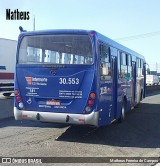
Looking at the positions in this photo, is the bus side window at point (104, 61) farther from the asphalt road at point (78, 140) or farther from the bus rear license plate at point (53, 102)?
the asphalt road at point (78, 140)

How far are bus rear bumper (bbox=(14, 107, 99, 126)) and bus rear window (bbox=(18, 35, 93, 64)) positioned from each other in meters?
1.48

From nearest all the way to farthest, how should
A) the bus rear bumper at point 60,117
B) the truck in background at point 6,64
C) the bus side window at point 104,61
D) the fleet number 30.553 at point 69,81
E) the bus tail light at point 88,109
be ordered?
the bus rear bumper at point 60,117, the bus tail light at point 88,109, the fleet number 30.553 at point 69,81, the bus side window at point 104,61, the truck in background at point 6,64

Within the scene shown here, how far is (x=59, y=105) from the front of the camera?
9781mm

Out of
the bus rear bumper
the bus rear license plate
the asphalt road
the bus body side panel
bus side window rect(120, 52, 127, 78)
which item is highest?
bus side window rect(120, 52, 127, 78)

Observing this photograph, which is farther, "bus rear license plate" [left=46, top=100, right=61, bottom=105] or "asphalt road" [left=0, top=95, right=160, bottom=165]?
"bus rear license plate" [left=46, top=100, right=61, bottom=105]

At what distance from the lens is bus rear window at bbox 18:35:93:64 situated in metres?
9.73

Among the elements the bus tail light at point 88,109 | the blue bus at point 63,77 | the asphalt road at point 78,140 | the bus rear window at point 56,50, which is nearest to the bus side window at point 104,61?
the blue bus at point 63,77

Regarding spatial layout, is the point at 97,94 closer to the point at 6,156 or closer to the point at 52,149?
the point at 52,149

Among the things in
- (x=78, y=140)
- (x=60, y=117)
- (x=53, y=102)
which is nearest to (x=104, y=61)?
(x=53, y=102)

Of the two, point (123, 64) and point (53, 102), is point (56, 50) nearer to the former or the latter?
point (53, 102)

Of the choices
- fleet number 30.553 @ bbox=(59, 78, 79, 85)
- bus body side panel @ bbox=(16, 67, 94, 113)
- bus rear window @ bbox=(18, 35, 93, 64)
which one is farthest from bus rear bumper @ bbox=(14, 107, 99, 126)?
bus rear window @ bbox=(18, 35, 93, 64)

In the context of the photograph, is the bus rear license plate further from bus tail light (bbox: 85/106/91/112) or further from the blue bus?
bus tail light (bbox: 85/106/91/112)

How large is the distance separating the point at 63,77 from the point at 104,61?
1.42 meters

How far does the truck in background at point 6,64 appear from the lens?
23953 millimetres
